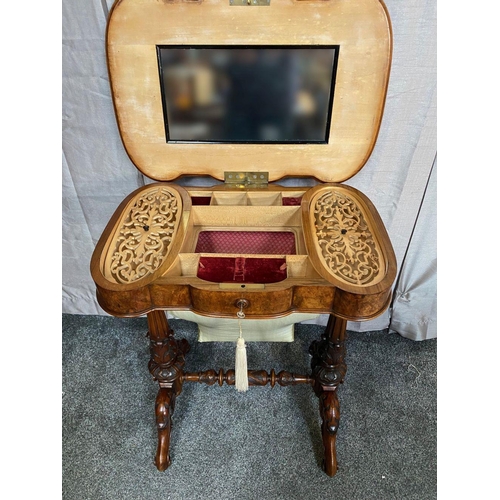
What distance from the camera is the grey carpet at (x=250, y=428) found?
1.38 metres

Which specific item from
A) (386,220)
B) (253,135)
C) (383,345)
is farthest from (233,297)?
(383,345)

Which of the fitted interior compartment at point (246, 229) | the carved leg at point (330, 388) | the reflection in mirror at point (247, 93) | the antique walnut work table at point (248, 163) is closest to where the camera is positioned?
the antique walnut work table at point (248, 163)

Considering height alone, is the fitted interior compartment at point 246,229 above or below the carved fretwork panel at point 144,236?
below

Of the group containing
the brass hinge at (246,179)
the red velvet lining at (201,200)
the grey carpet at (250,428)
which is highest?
the brass hinge at (246,179)

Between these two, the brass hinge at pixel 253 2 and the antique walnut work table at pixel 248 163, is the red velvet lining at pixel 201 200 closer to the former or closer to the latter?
the antique walnut work table at pixel 248 163

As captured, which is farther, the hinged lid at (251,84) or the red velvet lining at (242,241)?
the red velvet lining at (242,241)

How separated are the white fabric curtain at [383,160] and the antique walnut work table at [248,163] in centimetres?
20

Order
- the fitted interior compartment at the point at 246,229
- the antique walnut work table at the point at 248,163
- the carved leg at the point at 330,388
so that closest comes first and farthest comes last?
1. the antique walnut work table at the point at 248,163
2. the fitted interior compartment at the point at 246,229
3. the carved leg at the point at 330,388

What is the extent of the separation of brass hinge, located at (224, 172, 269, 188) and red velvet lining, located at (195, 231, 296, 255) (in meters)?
→ 0.17

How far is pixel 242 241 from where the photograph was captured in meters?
1.29

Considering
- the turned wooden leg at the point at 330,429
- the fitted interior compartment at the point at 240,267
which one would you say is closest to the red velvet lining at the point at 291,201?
the fitted interior compartment at the point at 240,267

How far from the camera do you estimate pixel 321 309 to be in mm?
1021

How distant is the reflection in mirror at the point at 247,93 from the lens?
3.78 ft

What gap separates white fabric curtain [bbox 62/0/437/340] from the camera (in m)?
1.27
